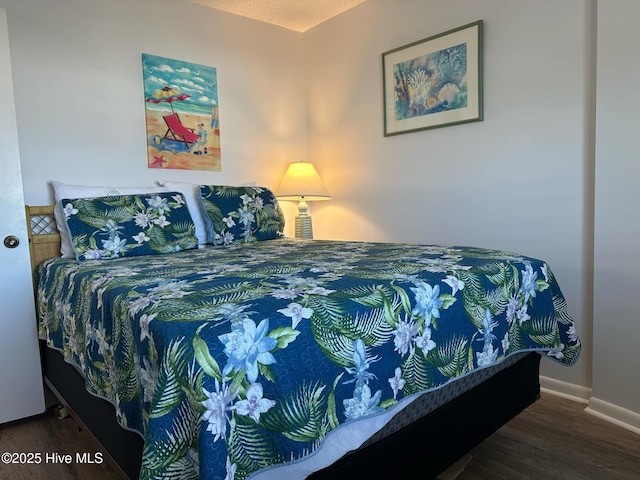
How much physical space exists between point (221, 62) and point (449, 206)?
196 cm

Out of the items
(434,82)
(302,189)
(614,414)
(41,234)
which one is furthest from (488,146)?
(41,234)

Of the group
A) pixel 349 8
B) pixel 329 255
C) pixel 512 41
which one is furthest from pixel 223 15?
pixel 329 255

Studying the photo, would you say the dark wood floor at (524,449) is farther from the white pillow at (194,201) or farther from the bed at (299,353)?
the white pillow at (194,201)

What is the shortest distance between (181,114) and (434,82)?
5.61ft

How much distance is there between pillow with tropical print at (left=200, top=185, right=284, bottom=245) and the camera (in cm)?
259

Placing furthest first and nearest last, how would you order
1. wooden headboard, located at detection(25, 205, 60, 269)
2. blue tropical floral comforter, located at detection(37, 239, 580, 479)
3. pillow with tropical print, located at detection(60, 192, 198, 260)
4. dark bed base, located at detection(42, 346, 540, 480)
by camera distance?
wooden headboard, located at detection(25, 205, 60, 269) → pillow with tropical print, located at detection(60, 192, 198, 260) → dark bed base, located at detection(42, 346, 540, 480) → blue tropical floral comforter, located at detection(37, 239, 580, 479)

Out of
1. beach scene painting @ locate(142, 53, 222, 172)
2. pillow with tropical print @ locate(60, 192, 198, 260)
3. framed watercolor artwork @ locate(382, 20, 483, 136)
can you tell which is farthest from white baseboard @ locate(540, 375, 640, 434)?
beach scene painting @ locate(142, 53, 222, 172)

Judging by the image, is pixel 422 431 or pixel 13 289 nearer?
pixel 422 431

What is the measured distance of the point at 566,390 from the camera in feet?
7.38

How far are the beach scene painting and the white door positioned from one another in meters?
0.90

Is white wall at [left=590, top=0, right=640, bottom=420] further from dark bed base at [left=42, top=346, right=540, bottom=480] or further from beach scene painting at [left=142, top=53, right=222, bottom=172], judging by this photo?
beach scene painting at [left=142, top=53, right=222, bottom=172]

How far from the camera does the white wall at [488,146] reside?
2.18 meters

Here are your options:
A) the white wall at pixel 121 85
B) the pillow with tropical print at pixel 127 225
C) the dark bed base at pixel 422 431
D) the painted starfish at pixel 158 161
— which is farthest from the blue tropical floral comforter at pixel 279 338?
the painted starfish at pixel 158 161

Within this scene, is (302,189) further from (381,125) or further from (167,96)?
(167,96)
